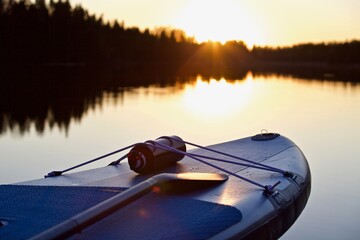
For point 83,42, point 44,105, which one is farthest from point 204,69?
point 44,105

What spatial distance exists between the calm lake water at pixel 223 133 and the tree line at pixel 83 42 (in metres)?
31.3

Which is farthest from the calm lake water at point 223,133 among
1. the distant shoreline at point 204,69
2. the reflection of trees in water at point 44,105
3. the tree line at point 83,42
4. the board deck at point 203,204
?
the tree line at point 83,42

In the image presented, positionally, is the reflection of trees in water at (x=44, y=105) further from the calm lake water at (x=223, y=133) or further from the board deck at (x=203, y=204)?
the board deck at (x=203, y=204)

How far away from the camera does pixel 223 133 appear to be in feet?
46.3

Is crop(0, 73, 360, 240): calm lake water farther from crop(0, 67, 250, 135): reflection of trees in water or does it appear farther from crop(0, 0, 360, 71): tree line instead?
crop(0, 0, 360, 71): tree line

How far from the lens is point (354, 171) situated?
912cm

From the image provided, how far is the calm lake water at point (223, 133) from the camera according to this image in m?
7.19

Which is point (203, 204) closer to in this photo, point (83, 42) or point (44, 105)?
point (44, 105)

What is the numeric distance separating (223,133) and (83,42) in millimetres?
48552

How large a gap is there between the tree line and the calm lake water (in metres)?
31.3

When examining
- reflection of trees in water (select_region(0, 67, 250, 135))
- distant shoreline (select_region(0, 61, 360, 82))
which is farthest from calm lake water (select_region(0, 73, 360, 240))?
distant shoreline (select_region(0, 61, 360, 82))

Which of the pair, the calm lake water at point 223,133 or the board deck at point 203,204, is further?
the calm lake water at point 223,133

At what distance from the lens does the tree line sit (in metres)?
53.6

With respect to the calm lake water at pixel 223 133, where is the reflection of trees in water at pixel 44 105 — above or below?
above
